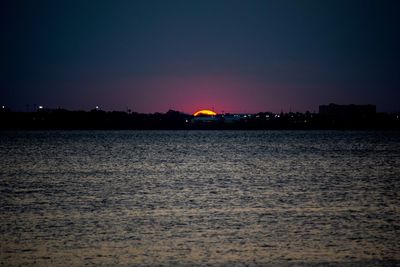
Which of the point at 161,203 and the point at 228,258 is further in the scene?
the point at 161,203

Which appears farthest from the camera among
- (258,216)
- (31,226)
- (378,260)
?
(258,216)

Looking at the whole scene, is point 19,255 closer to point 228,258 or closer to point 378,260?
point 228,258

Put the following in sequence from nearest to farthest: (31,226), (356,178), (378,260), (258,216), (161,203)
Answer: (378,260) < (31,226) < (258,216) < (161,203) < (356,178)

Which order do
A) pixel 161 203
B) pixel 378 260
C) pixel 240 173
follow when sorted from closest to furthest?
→ pixel 378 260
pixel 161 203
pixel 240 173

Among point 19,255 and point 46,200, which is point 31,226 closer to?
point 19,255

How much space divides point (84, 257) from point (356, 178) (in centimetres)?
2957

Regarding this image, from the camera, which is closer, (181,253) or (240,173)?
(181,253)

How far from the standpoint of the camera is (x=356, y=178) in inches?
1649

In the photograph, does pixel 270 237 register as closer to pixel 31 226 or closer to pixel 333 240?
pixel 333 240

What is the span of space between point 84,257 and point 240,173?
3058cm

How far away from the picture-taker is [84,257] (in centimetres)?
1583

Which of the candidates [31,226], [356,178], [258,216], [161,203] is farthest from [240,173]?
[31,226]

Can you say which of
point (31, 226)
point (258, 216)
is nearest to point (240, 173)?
point (258, 216)

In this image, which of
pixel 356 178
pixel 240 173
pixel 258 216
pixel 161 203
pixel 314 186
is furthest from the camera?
pixel 240 173
